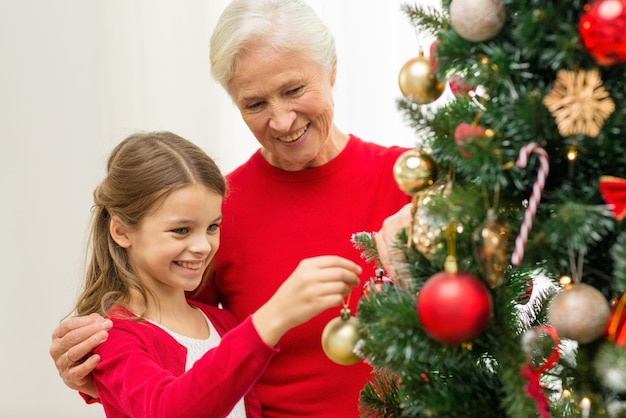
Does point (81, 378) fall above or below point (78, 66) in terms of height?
below

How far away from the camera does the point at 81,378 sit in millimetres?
1338

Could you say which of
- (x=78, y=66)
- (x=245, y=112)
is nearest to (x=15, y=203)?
(x=78, y=66)

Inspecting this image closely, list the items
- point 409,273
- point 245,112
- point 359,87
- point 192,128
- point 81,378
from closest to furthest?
point 409,273, point 81,378, point 245,112, point 359,87, point 192,128

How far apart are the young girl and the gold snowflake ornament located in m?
0.59

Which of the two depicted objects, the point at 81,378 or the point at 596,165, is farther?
the point at 81,378

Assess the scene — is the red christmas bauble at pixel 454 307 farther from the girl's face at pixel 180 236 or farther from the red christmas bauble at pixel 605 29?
the girl's face at pixel 180 236

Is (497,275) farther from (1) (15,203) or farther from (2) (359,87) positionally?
(1) (15,203)

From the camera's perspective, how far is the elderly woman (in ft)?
4.67

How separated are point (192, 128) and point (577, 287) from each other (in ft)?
5.67

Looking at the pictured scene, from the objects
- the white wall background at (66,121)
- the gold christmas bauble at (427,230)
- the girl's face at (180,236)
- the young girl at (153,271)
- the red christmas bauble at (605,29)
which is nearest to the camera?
the red christmas bauble at (605,29)

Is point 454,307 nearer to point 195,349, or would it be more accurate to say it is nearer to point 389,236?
point 389,236

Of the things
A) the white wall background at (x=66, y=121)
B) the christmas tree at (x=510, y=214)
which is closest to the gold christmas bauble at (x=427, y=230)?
the christmas tree at (x=510, y=214)

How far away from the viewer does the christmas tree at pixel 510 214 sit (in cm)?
78

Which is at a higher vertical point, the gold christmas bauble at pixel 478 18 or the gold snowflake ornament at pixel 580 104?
the gold christmas bauble at pixel 478 18
